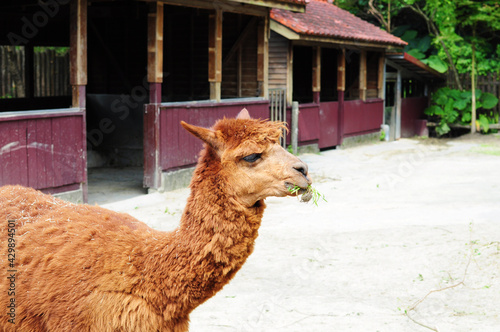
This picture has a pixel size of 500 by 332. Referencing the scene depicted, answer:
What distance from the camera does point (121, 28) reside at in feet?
54.6

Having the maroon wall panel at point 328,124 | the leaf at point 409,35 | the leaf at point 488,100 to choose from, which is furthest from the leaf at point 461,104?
the maroon wall panel at point 328,124

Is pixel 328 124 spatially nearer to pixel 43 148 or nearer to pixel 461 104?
pixel 461 104

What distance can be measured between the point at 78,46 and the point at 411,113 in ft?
55.2

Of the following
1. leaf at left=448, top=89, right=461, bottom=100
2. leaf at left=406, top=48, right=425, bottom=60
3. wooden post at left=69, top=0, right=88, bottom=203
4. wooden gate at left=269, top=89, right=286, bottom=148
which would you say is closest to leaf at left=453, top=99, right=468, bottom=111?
leaf at left=448, top=89, right=461, bottom=100

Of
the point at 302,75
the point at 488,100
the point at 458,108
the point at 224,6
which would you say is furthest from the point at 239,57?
the point at 488,100

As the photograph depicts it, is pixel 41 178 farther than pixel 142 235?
Yes

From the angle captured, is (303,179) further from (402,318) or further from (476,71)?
(476,71)

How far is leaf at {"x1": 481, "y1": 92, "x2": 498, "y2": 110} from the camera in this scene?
2367 centimetres

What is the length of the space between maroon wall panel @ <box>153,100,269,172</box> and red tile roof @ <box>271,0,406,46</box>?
3.90 meters

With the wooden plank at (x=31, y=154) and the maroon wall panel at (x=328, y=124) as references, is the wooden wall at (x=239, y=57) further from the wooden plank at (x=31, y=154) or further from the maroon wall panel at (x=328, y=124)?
the wooden plank at (x=31, y=154)

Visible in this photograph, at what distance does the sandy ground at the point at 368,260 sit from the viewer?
5699 mm

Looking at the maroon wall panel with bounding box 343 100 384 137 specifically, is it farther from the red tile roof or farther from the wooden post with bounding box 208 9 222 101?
the wooden post with bounding box 208 9 222 101

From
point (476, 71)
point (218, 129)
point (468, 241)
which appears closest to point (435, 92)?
point (476, 71)

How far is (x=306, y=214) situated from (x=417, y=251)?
8.45 feet
